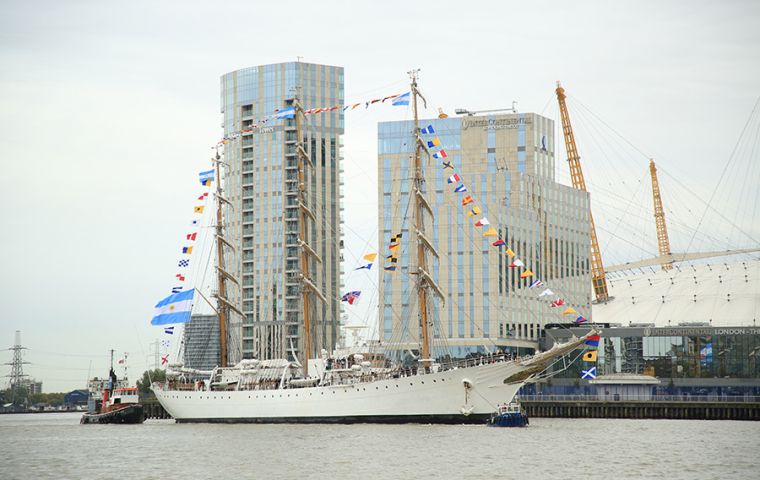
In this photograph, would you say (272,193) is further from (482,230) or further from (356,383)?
(356,383)

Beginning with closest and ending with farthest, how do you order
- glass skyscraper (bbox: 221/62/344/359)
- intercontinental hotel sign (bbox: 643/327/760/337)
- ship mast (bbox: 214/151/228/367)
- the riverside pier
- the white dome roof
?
the riverside pier < ship mast (bbox: 214/151/228/367) < intercontinental hotel sign (bbox: 643/327/760/337) < the white dome roof < glass skyscraper (bbox: 221/62/344/359)

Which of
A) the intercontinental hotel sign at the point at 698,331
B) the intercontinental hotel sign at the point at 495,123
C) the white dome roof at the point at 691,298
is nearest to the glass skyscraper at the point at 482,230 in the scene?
the intercontinental hotel sign at the point at 495,123

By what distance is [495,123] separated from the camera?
582 ft

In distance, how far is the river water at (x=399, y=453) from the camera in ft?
235

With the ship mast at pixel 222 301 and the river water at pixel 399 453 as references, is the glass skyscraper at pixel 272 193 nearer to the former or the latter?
the ship mast at pixel 222 301

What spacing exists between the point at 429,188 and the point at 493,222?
1150 centimetres

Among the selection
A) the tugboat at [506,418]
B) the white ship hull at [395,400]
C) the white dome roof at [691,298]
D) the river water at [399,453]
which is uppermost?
the white dome roof at [691,298]

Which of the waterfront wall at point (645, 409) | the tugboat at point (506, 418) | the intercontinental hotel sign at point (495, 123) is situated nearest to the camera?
the tugboat at point (506, 418)

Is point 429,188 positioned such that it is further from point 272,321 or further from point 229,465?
point 229,465

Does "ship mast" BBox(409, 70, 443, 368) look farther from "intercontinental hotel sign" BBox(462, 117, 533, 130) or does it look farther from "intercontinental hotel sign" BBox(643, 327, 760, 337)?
"intercontinental hotel sign" BBox(462, 117, 533, 130)

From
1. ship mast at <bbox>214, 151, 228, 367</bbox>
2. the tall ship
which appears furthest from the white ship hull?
ship mast at <bbox>214, 151, 228, 367</bbox>

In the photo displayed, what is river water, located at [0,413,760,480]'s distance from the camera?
7162 cm

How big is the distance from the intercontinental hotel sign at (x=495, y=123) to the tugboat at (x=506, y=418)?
7525cm

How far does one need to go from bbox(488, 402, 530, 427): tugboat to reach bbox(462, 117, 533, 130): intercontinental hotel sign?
247ft
